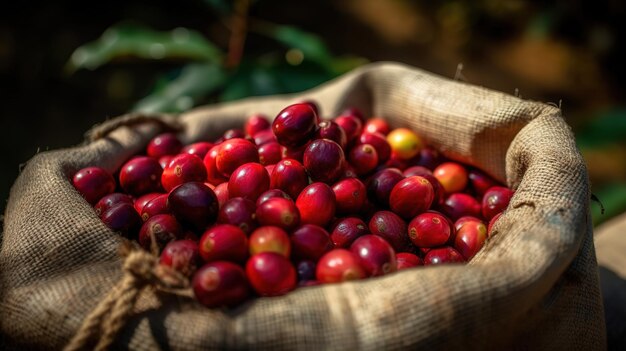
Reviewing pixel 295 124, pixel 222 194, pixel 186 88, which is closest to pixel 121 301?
pixel 222 194

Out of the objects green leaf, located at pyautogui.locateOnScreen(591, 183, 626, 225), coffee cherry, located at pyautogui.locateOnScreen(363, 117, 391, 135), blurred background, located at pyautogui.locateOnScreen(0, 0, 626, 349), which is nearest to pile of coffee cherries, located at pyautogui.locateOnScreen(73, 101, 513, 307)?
coffee cherry, located at pyautogui.locateOnScreen(363, 117, 391, 135)

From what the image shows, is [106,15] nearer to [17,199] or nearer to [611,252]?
[17,199]

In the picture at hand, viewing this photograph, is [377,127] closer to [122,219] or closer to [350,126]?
[350,126]

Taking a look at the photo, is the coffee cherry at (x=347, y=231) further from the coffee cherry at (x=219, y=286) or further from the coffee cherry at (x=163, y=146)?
the coffee cherry at (x=163, y=146)

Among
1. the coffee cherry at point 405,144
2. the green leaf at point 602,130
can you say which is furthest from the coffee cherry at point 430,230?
the green leaf at point 602,130

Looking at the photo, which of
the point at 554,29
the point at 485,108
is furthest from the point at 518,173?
the point at 554,29

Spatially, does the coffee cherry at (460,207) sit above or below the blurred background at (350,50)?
above

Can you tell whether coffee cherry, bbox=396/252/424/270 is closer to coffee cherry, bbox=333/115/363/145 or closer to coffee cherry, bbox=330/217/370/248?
coffee cherry, bbox=330/217/370/248
